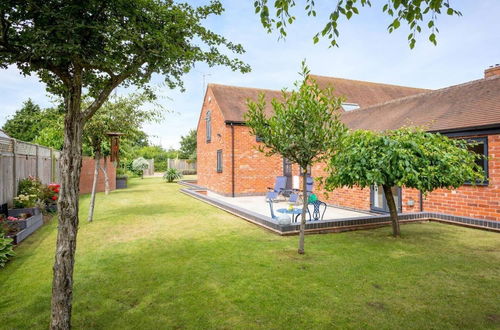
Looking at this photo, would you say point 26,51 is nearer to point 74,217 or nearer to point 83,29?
point 83,29

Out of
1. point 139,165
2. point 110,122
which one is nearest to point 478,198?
point 110,122

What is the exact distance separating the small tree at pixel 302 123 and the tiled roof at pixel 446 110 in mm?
4215

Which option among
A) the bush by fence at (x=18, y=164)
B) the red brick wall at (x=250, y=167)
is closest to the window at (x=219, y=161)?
the red brick wall at (x=250, y=167)

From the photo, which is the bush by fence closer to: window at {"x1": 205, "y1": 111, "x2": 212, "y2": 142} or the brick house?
Answer: the brick house

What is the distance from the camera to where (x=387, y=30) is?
13.3 ft

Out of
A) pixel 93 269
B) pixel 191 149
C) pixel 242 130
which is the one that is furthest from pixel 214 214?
pixel 191 149

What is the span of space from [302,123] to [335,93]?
1598cm

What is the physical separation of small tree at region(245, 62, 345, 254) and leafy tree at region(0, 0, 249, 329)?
2387mm

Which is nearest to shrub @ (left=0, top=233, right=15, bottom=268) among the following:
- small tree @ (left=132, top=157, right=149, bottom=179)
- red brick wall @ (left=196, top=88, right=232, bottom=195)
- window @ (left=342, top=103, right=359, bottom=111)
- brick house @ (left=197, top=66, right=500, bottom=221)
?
brick house @ (left=197, top=66, right=500, bottom=221)

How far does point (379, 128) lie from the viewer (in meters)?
11.9

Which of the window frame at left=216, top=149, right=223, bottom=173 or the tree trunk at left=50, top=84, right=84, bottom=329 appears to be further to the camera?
the window frame at left=216, top=149, right=223, bottom=173

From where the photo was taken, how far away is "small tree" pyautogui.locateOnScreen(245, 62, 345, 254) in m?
5.60

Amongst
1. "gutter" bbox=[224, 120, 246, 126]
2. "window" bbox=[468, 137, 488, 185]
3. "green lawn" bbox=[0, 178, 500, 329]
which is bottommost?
"green lawn" bbox=[0, 178, 500, 329]

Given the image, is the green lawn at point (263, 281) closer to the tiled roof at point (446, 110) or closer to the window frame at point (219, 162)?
the tiled roof at point (446, 110)
